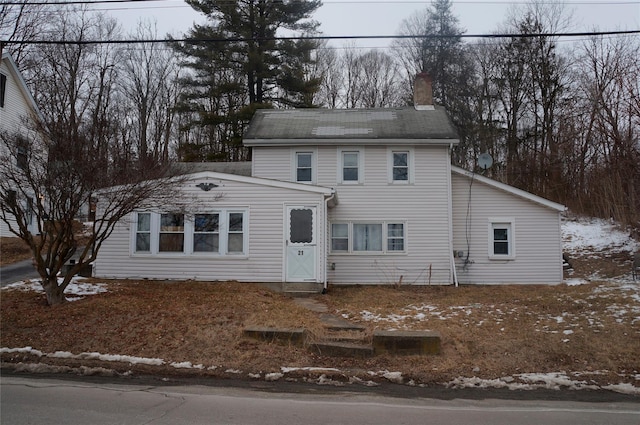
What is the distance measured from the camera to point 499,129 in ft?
105

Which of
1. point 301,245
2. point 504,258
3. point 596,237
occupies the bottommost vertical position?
point 504,258

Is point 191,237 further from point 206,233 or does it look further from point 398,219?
point 398,219

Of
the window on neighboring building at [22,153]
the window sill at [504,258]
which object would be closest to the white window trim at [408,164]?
the window sill at [504,258]

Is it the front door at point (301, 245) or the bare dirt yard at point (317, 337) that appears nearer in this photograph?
the bare dirt yard at point (317, 337)

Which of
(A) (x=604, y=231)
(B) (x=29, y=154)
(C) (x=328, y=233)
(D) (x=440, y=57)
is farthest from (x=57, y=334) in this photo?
(D) (x=440, y=57)

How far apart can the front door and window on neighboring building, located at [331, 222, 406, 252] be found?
3051 mm

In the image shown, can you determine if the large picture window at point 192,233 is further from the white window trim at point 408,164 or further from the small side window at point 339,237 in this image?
the white window trim at point 408,164

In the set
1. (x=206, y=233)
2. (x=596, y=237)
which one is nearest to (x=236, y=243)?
(x=206, y=233)

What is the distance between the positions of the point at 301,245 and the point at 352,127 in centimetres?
611

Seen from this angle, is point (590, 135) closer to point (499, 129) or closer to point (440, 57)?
point (499, 129)

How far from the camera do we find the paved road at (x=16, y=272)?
48.1ft

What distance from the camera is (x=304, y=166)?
18.1 metres

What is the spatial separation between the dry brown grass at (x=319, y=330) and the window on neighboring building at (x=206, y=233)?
90.2 inches

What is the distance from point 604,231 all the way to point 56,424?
24631 mm
